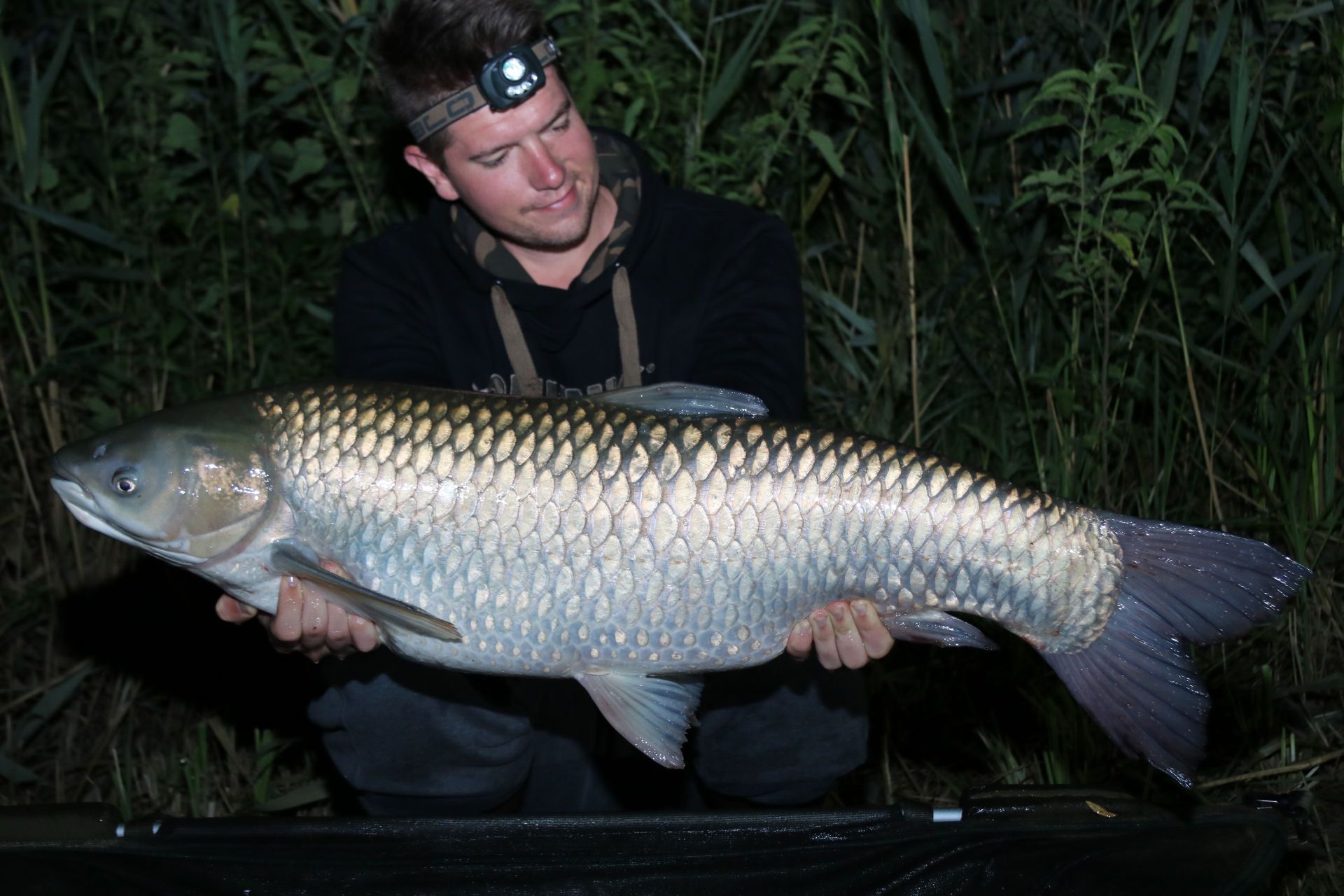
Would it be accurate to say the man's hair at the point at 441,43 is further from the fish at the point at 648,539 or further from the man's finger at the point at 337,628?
the man's finger at the point at 337,628

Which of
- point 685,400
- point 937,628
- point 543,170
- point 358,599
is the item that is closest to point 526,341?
point 543,170

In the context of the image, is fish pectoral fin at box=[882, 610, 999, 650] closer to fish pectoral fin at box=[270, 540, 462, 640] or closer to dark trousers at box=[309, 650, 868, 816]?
dark trousers at box=[309, 650, 868, 816]

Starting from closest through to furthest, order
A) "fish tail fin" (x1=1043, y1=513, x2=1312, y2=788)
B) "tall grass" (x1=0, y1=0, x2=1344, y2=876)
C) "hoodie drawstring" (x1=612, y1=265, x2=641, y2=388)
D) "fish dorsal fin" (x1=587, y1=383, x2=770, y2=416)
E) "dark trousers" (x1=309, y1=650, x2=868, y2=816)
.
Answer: "fish tail fin" (x1=1043, y1=513, x2=1312, y2=788), "fish dorsal fin" (x1=587, y1=383, x2=770, y2=416), "dark trousers" (x1=309, y1=650, x2=868, y2=816), "hoodie drawstring" (x1=612, y1=265, x2=641, y2=388), "tall grass" (x1=0, y1=0, x2=1344, y2=876)

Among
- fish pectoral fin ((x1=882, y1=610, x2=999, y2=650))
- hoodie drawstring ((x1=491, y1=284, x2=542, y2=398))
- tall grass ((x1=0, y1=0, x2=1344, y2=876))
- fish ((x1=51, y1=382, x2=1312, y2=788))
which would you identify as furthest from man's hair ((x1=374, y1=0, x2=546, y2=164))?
fish pectoral fin ((x1=882, y1=610, x2=999, y2=650))

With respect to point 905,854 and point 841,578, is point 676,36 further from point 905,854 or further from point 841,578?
point 905,854

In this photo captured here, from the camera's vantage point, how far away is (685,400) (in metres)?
1.70

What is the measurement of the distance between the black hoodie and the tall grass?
428 mm

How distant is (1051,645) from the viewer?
5.46 ft

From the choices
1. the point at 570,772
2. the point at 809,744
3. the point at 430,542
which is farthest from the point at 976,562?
the point at 570,772

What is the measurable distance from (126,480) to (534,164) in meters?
0.81

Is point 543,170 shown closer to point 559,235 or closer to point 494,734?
point 559,235

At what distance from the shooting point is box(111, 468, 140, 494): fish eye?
1716 millimetres

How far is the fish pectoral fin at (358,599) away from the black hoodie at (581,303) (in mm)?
519

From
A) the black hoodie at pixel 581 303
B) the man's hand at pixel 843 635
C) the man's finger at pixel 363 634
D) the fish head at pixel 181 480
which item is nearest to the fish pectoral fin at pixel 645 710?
the man's hand at pixel 843 635
